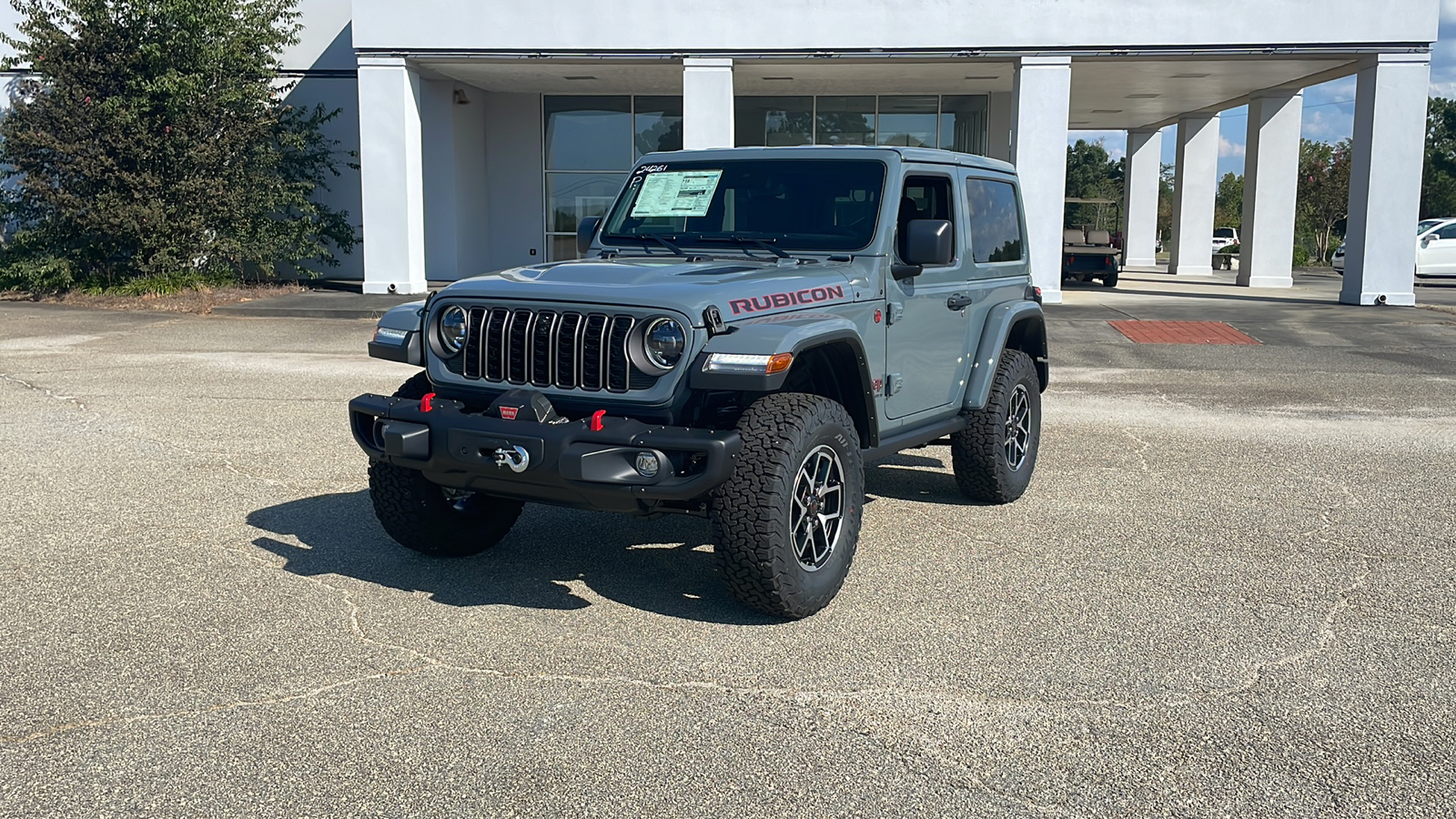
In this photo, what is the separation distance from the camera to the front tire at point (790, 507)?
466 cm

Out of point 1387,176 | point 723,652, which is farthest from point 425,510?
point 1387,176

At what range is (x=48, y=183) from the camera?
64.9 ft

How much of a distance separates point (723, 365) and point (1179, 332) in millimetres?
13965

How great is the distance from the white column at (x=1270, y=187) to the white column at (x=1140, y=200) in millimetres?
9920

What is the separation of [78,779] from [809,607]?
255 centimetres

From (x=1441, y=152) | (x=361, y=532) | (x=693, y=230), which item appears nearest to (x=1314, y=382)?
(x=693, y=230)

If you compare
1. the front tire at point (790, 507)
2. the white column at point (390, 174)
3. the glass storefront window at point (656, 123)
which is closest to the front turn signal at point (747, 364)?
the front tire at point (790, 507)

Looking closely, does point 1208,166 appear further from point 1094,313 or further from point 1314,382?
point 1314,382

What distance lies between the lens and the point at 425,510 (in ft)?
18.0

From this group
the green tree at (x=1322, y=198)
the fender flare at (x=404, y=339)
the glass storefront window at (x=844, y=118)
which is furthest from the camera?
the green tree at (x=1322, y=198)

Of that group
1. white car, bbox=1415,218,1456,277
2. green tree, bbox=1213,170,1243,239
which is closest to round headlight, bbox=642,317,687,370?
white car, bbox=1415,218,1456,277

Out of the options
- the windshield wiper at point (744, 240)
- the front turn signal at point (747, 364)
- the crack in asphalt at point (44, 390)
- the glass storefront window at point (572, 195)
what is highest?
the glass storefront window at point (572, 195)

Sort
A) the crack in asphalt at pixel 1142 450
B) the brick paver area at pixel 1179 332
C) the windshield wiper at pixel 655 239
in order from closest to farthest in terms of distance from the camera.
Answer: the windshield wiper at pixel 655 239, the crack in asphalt at pixel 1142 450, the brick paver area at pixel 1179 332

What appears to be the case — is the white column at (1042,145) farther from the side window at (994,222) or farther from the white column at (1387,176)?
the side window at (994,222)
